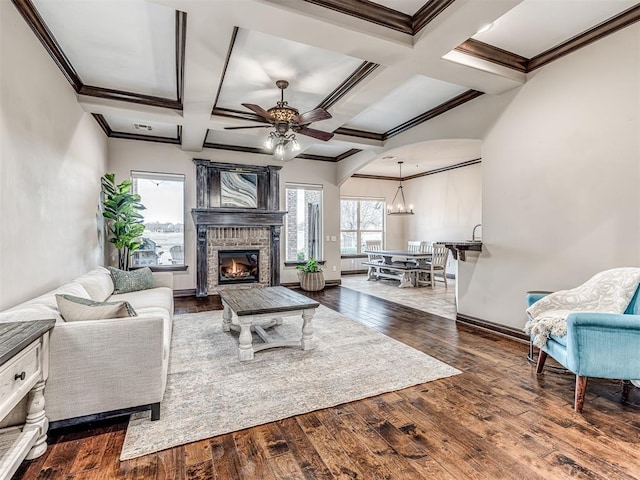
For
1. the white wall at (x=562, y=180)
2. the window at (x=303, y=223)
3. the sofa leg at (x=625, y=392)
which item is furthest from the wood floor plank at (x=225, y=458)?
the window at (x=303, y=223)

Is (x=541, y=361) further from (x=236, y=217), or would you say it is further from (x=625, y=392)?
(x=236, y=217)

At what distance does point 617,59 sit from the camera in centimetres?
292

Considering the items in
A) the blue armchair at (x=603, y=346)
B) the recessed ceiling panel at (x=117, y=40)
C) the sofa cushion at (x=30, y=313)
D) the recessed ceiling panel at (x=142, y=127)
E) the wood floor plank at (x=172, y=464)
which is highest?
the recessed ceiling panel at (x=142, y=127)

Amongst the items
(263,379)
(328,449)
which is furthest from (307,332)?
(328,449)

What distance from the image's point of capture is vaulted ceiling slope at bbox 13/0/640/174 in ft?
8.30

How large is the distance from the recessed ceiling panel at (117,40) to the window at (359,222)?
21.6ft

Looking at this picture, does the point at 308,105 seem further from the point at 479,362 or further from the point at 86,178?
the point at 479,362

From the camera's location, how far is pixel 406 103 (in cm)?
461

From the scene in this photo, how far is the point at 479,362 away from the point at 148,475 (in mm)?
2854

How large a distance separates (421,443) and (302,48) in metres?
3.41

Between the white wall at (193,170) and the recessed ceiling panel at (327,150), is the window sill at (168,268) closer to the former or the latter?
the white wall at (193,170)

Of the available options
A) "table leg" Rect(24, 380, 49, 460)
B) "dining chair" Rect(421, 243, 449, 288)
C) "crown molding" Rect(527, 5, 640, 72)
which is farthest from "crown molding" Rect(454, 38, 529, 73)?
"dining chair" Rect(421, 243, 449, 288)

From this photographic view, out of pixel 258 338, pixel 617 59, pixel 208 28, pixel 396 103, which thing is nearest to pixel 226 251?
pixel 258 338

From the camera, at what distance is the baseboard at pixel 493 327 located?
3.75 metres
